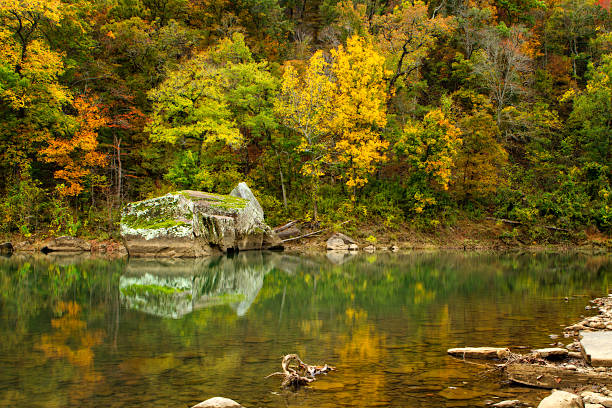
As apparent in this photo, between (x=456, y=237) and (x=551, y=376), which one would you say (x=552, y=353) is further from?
(x=456, y=237)

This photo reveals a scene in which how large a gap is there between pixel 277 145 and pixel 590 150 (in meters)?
23.0

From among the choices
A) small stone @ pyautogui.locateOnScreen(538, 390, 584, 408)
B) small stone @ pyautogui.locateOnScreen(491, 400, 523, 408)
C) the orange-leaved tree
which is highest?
the orange-leaved tree

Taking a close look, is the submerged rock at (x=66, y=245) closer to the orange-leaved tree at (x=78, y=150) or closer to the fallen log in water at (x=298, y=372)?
the orange-leaved tree at (x=78, y=150)

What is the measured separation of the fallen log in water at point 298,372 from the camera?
21.6ft

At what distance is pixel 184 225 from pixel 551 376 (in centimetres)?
2172

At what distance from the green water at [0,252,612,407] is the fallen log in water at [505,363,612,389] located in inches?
10.6

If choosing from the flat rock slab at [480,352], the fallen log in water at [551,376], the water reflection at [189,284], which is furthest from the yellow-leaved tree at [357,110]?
the fallen log in water at [551,376]

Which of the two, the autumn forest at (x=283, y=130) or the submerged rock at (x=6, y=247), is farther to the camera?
the autumn forest at (x=283, y=130)

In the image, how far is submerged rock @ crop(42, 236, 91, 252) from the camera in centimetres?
2900

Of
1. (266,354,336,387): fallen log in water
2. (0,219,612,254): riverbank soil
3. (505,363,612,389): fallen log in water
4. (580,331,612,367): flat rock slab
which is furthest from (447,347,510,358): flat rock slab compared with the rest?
(0,219,612,254): riverbank soil

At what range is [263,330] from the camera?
9906 millimetres

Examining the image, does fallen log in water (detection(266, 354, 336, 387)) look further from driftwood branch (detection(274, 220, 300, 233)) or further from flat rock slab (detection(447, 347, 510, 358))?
driftwood branch (detection(274, 220, 300, 233))

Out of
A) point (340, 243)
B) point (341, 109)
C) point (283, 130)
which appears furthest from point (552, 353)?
point (283, 130)

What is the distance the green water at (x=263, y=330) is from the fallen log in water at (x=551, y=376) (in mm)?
268
